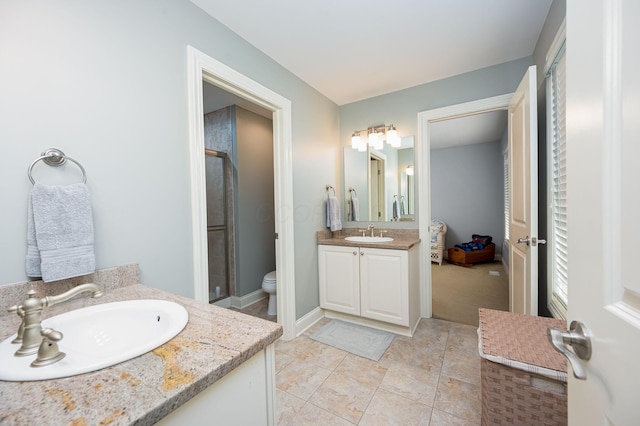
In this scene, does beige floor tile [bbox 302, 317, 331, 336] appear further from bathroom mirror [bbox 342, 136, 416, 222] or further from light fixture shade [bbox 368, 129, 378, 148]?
light fixture shade [bbox 368, 129, 378, 148]

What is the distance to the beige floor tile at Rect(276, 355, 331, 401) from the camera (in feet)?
5.30

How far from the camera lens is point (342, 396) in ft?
5.11

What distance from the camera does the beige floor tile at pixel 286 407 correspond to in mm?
1406

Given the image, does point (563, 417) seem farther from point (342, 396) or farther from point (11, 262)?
point (11, 262)

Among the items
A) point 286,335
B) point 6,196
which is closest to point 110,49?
point 6,196

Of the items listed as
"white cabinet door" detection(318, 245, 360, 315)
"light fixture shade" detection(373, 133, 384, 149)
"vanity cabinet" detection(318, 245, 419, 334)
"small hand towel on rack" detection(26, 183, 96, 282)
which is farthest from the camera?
"light fixture shade" detection(373, 133, 384, 149)

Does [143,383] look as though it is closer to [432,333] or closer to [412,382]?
[412,382]

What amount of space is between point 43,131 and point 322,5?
156 centimetres

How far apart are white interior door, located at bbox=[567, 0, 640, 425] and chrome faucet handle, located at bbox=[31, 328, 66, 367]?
105cm

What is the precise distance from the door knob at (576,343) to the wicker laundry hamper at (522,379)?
647 millimetres

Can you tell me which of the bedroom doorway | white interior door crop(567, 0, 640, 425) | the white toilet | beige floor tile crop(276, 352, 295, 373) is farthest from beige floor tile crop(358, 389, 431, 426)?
the bedroom doorway

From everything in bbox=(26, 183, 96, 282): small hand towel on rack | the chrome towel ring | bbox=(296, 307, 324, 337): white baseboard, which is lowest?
bbox=(296, 307, 324, 337): white baseboard

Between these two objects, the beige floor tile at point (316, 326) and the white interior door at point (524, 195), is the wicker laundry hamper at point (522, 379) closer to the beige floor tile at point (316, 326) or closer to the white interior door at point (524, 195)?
the white interior door at point (524, 195)

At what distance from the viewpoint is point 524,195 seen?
1707 millimetres
